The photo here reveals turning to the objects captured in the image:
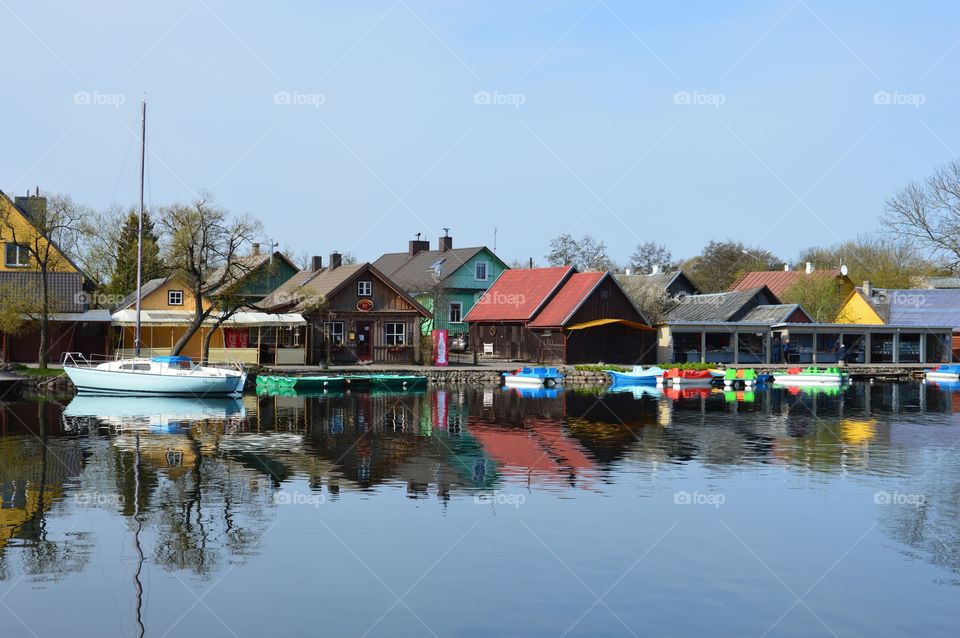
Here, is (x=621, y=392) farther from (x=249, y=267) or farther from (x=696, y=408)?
(x=249, y=267)

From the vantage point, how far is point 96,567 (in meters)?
16.0

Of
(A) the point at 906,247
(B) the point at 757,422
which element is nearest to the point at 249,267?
(B) the point at 757,422

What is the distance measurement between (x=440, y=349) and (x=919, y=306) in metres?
40.9

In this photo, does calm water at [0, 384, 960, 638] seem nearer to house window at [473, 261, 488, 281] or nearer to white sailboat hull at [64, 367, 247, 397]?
white sailboat hull at [64, 367, 247, 397]

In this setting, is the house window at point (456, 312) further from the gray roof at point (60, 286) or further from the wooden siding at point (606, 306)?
the gray roof at point (60, 286)

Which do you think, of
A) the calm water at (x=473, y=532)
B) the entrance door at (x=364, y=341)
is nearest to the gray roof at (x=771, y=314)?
the entrance door at (x=364, y=341)

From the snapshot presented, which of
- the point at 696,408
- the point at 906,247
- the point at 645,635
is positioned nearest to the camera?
the point at 645,635

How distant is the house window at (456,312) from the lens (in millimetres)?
79875

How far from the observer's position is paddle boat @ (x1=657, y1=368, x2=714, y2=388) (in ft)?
198

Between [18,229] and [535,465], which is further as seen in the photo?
[18,229]

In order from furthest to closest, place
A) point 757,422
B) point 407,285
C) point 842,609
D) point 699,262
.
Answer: point 699,262 → point 407,285 → point 757,422 → point 842,609

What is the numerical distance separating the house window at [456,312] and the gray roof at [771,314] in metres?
21.3

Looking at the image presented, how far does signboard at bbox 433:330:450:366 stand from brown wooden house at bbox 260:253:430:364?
1132 mm

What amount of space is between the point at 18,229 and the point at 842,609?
6302 centimetres
